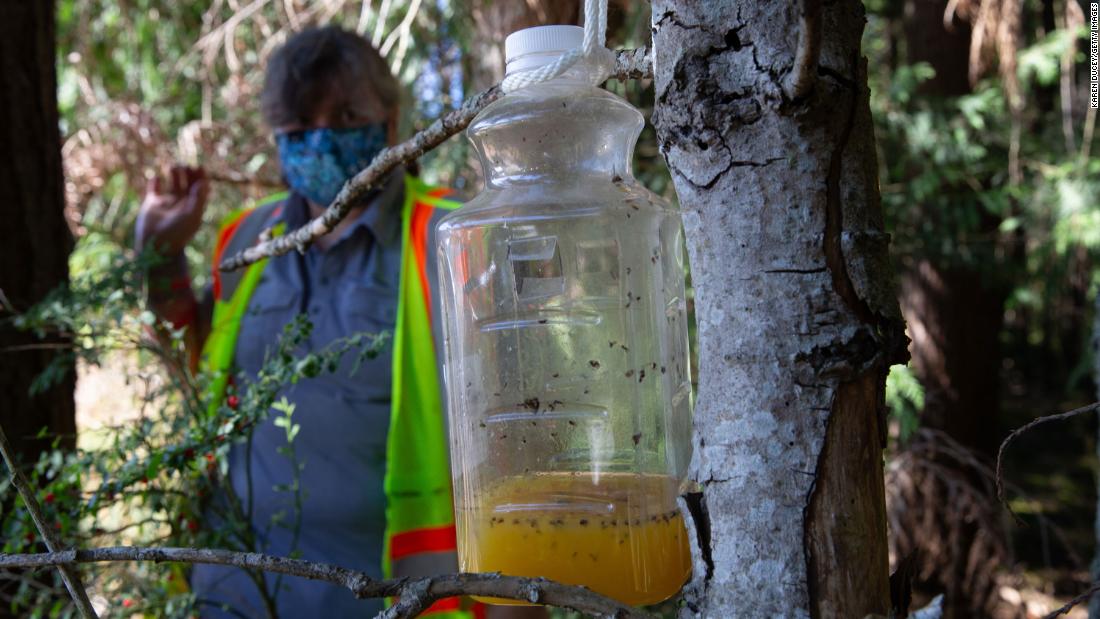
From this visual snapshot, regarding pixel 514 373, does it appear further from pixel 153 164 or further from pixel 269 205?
pixel 153 164

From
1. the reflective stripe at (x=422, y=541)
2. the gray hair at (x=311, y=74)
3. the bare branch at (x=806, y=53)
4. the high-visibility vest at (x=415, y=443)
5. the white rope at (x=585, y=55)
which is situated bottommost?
the reflective stripe at (x=422, y=541)

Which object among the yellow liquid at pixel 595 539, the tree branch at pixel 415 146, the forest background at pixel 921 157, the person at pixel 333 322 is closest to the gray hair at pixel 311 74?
the person at pixel 333 322

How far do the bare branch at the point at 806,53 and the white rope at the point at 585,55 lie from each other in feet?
0.86

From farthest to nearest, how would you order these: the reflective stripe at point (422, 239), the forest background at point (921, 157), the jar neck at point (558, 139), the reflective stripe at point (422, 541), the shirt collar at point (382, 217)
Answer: the forest background at point (921, 157), the shirt collar at point (382, 217), the reflective stripe at point (422, 239), the reflective stripe at point (422, 541), the jar neck at point (558, 139)

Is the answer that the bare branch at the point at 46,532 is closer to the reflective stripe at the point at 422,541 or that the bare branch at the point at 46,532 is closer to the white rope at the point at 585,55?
the white rope at the point at 585,55

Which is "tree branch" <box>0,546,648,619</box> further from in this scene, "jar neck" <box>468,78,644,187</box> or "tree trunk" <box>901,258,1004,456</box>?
"tree trunk" <box>901,258,1004,456</box>

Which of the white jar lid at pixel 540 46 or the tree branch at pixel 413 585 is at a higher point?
the white jar lid at pixel 540 46

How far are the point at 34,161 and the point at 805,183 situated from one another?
2177 mm

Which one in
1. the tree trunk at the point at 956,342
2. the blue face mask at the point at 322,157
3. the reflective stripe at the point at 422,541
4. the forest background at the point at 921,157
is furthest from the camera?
the tree trunk at the point at 956,342

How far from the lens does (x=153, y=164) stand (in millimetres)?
4672

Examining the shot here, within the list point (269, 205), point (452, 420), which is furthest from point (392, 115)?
point (452, 420)

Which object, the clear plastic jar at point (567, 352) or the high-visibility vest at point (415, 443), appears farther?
the high-visibility vest at point (415, 443)

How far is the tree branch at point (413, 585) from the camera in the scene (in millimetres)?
805

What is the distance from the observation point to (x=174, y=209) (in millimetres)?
2678
